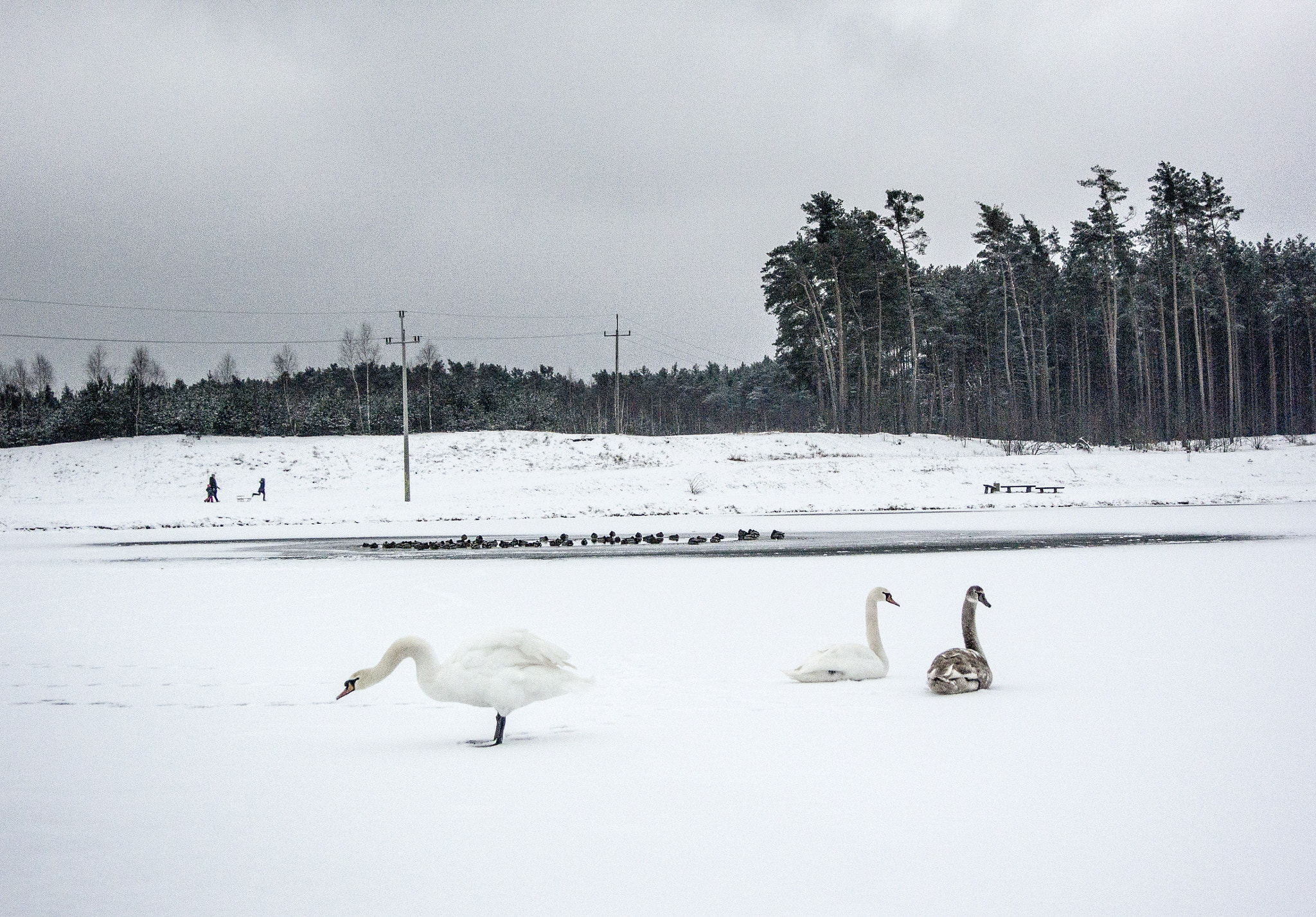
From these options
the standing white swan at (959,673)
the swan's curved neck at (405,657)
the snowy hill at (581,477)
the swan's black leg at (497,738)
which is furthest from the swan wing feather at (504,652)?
the snowy hill at (581,477)

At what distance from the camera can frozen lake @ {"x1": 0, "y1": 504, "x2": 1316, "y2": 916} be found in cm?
383

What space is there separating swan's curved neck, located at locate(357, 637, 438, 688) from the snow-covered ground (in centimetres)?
46

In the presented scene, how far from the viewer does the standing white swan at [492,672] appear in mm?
5777

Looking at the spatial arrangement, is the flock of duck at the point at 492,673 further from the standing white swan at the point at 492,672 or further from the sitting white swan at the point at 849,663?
the sitting white swan at the point at 849,663

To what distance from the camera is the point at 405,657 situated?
5996mm

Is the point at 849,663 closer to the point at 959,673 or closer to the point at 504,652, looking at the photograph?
the point at 959,673

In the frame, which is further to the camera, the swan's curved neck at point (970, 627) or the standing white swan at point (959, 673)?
the swan's curved neck at point (970, 627)

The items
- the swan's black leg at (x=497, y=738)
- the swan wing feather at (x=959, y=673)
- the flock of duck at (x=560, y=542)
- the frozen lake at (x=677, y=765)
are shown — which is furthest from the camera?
the flock of duck at (x=560, y=542)

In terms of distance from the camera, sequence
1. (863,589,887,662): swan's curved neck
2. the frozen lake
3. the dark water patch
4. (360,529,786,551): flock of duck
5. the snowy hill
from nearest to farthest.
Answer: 1. the frozen lake
2. (863,589,887,662): swan's curved neck
3. the dark water patch
4. (360,529,786,551): flock of duck
5. the snowy hill

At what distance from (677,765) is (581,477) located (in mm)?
41819

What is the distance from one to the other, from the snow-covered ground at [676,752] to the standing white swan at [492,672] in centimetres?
36

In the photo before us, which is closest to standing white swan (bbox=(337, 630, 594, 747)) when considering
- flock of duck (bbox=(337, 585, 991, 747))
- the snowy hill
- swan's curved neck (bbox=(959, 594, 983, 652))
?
flock of duck (bbox=(337, 585, 991, 747))

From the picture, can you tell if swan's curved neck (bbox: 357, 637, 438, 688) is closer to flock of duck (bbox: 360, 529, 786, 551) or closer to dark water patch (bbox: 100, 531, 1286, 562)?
dark water patch (bbox: 100, 531, 1286, 562)

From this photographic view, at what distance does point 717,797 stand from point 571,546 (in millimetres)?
18452
